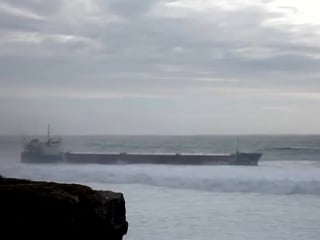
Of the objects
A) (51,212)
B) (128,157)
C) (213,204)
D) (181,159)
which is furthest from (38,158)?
(51,212)

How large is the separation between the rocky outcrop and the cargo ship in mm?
44715

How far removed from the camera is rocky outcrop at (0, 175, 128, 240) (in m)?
5.67

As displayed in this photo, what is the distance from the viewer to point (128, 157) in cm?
5519

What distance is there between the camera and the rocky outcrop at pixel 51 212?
223 inches

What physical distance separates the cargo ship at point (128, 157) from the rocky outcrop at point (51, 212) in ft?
147

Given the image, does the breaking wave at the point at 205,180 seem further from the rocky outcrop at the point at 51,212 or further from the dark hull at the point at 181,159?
the rocky outcrop at the point at 51,212

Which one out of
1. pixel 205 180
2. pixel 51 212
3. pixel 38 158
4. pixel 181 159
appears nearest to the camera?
pixel 51 212

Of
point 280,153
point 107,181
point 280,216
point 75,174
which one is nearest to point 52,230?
point 280,216

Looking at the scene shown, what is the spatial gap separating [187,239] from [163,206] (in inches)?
261

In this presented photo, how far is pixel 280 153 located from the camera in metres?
69.2

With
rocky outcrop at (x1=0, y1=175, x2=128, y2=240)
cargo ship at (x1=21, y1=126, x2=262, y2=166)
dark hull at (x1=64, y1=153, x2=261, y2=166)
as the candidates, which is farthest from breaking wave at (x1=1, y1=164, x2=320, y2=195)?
rocky outcrop at (x1=0, y1=175, x2=128, y2=240)

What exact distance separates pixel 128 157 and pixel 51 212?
4963 centimetres

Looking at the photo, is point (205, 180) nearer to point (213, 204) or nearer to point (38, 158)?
point (213, 204)

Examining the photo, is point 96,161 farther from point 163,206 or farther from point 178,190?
point 163,206
